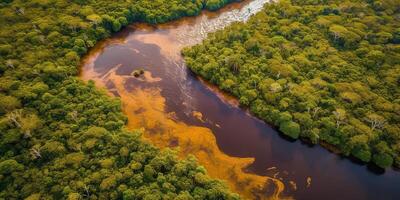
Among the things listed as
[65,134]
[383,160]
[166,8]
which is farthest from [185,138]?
[166,8]

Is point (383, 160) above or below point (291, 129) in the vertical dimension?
below

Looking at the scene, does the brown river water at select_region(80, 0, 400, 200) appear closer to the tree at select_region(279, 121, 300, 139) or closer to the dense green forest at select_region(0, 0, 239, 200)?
the tree at select_region(279, 121, 300, 139)

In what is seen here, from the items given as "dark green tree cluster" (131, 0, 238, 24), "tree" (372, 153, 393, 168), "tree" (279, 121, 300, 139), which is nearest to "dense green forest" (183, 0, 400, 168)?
"tree" (372, 153, 393, 168)

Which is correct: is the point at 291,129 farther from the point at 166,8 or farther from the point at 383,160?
the point at 166,8

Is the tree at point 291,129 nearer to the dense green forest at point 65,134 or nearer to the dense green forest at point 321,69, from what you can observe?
the dense green forest at point 321,69

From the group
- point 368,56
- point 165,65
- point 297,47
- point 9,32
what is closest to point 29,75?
point 9,32

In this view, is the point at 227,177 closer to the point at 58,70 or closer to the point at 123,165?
the point at 123,165

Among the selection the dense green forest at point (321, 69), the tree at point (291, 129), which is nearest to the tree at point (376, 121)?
the dense green forest at point (321, 69)
